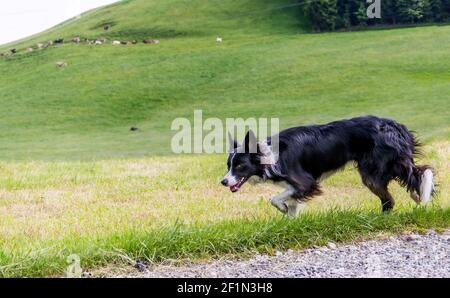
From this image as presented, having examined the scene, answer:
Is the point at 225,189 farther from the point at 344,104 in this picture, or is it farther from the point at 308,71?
the point at 308,71

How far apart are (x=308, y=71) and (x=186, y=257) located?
191ft

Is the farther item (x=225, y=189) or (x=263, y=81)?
(x=263, y=81)

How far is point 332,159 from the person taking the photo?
10680 mm

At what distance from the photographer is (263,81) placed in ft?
205

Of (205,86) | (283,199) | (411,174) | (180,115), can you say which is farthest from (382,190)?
(205,86)

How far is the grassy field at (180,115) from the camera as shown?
8.54 m

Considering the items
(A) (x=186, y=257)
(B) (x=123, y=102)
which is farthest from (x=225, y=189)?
(B) (x=123, y=102)

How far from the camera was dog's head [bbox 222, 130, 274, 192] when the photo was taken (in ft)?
34.0

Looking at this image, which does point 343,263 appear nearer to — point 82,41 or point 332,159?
point 332,159

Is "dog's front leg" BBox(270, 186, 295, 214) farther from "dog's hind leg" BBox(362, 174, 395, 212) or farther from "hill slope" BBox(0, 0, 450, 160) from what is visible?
"hill slope" BBox(0, 0, 450, 160)

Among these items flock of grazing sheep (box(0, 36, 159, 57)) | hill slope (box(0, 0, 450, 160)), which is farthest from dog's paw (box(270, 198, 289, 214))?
flock of grazing sheep (box(0, 36, 159, 57))

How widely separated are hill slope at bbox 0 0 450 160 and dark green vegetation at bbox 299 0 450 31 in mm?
8295

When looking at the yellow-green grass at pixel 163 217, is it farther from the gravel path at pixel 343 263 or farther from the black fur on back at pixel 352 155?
the black fur on back at pixel 352 155

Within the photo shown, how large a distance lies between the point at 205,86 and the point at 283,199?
52.3 meters
